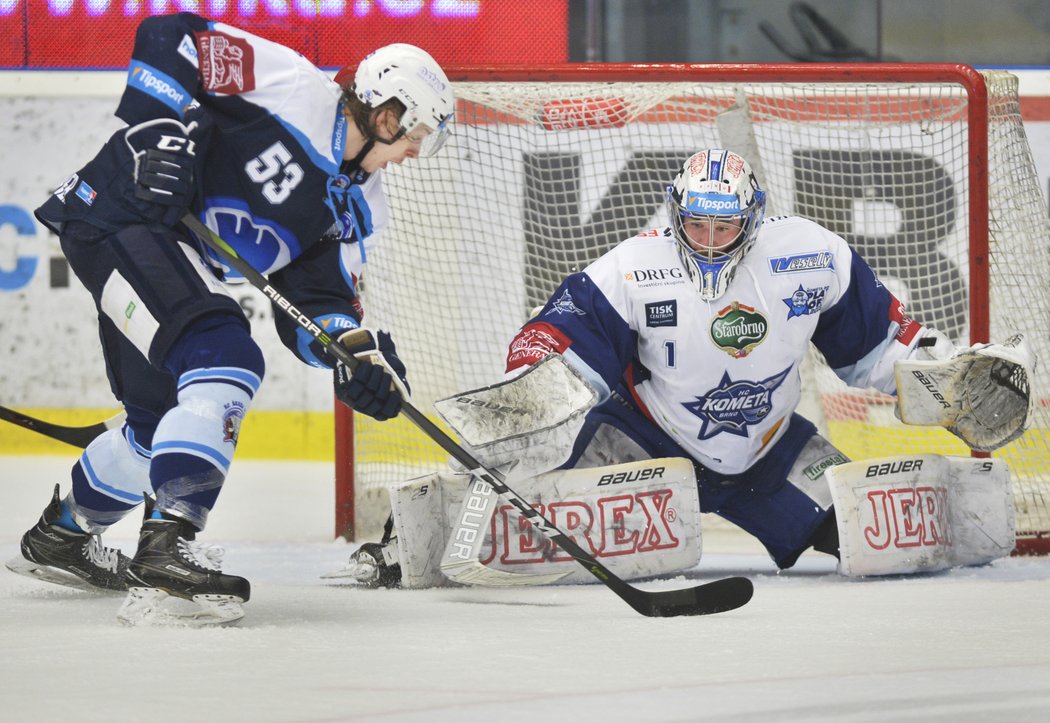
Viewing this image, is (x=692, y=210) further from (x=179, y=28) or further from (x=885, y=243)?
(x=885, y=243)

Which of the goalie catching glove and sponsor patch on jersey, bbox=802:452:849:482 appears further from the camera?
sponsor patch on jersey, bbox=802:452:849:482

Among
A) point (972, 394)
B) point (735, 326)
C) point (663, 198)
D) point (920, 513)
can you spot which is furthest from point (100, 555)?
point (663, 198)

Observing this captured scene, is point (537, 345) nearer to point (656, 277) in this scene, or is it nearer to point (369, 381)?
point (656, 277)

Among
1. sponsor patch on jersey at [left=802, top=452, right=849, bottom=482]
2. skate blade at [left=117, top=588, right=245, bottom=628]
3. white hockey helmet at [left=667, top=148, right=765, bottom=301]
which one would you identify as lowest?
skate blade at [left=117, top=588, right=245, bottom=628]

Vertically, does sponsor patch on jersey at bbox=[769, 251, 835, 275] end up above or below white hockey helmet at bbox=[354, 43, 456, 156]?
below

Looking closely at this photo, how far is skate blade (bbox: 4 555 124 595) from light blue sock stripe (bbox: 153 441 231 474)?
1.93 ft

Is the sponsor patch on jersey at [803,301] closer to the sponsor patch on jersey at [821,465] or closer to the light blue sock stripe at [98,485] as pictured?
the sponsor patch on jersey at [821,465]

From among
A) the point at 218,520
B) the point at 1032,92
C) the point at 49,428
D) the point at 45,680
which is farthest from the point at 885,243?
the point at 45,680

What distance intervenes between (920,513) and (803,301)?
1.58 feet

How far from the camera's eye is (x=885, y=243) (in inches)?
167

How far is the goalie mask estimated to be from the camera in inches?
103

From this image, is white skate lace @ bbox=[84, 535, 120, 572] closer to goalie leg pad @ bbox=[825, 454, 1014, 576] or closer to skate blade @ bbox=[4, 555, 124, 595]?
skate blade @ bbox=[4, 555, 124, 595]

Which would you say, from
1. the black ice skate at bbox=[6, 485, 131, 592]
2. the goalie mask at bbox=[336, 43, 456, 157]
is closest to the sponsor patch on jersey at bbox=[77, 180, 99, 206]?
the goalie mask at bbox=[336, 43, 456, 157]

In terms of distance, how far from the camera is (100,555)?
2.84 m
